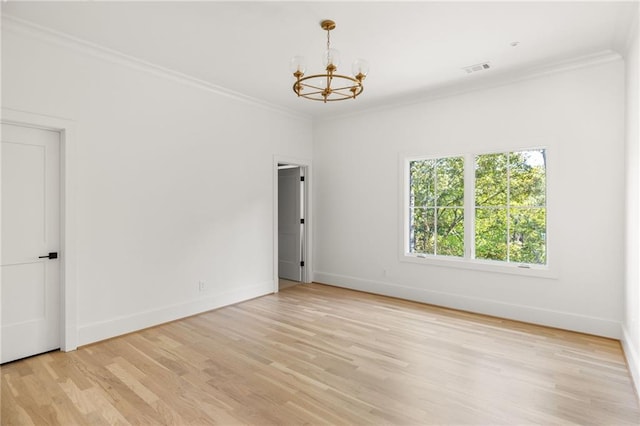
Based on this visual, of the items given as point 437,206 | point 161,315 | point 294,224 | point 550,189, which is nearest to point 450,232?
point 437,206

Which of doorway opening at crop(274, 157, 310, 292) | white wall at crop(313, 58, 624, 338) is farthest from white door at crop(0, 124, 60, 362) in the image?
white wall at crop(313, 58, 624, 338)

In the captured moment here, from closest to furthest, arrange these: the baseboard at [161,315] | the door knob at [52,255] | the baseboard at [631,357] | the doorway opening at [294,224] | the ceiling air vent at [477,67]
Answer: the baseboard at [631,357] → the door knob at [52,255] → the baseboard at [161,315] → the ceiling air vent at [477,67] → the doorway opening at [294,224]

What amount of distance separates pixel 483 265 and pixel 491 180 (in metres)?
1.10

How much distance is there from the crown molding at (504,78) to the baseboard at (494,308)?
271cm

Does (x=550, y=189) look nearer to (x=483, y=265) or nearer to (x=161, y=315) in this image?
(x=483, y=265)

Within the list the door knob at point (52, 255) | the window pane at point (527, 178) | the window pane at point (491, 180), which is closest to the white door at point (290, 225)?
the window pane at point (491, 180)

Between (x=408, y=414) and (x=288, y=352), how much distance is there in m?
Answer: 1.32

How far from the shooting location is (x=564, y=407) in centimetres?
239

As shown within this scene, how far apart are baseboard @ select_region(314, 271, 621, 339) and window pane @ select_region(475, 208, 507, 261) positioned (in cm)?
60

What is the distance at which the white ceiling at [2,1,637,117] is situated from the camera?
280 cm

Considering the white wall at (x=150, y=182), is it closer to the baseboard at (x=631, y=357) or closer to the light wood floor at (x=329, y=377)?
the light wood floor at (x=329, y=377)

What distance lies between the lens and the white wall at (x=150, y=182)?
333cm

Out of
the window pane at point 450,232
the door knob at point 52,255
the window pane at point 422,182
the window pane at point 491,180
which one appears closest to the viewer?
the door knob at point 52,255

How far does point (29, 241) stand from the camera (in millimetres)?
3152
